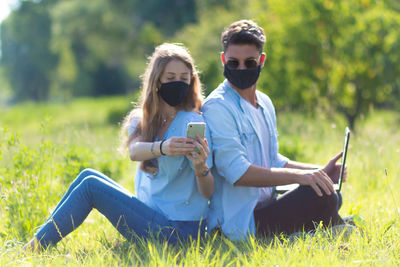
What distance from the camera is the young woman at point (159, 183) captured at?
331cm

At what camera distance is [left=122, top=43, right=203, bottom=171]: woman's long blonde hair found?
3.38 meters

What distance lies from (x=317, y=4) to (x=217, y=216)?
390 inches

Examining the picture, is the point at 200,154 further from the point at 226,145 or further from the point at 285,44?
the point at 285,44

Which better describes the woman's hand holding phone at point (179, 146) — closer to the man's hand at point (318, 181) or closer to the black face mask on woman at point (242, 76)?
the black face mask on woman at point (242, 76)

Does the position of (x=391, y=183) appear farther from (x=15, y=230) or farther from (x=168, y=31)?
(x=168, y=31)

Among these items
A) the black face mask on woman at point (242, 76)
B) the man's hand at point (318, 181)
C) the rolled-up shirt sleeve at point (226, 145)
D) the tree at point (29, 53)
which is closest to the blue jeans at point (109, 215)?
the rolled-up shirt sleeve at point (226, 145)

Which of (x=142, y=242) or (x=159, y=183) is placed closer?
(x=142, y=242)

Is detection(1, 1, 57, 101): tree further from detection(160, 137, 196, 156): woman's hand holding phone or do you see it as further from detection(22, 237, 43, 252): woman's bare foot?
detection(160, 137, 196, 156): woman's hand holding phone

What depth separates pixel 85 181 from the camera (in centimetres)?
332

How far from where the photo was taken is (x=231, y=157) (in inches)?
129

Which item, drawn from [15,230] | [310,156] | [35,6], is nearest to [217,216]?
[15,230]

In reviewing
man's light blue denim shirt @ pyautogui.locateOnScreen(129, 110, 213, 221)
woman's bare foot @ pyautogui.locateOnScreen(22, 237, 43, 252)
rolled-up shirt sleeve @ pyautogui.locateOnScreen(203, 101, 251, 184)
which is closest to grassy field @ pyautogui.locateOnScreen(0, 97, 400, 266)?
woman's bare foot @ pyautogui.locateOnScreen(22, 237, 43, 252)

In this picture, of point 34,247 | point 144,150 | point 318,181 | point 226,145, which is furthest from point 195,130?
point 34,247

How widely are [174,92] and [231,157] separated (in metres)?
0.61
